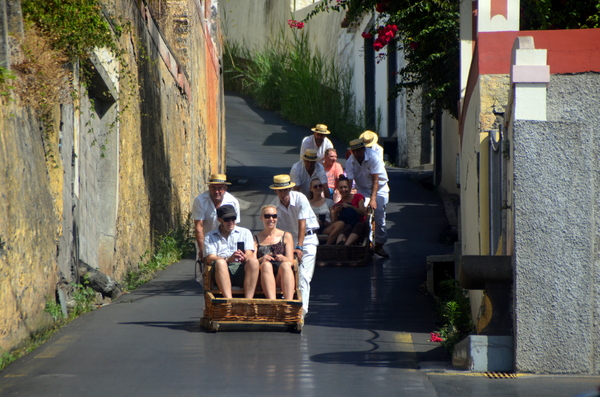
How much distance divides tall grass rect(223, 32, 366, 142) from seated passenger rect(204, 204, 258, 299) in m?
16.4

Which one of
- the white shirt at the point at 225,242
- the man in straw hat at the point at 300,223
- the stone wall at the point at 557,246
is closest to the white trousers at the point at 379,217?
the man in straw hat at the point at 300,223

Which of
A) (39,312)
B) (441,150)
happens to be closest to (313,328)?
(39,312)

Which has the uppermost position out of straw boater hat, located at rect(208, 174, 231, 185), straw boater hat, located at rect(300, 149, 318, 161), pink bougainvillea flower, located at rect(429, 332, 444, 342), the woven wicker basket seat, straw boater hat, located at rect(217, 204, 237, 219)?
straw boater hat, located at rect(300, 149, 318, 161)

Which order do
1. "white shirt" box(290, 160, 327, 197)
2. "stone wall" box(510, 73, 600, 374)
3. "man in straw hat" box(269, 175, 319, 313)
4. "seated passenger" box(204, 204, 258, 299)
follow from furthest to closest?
"white shirt" box(290, 160, 327, 197)
"man in straw hat" box(269, 175, 319, 313)
"seated passenger" box(204, 204, 258, 299)
"stone wall" box(510, 73, 600, 374)

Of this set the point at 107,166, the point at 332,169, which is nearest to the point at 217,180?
the point at 107,166

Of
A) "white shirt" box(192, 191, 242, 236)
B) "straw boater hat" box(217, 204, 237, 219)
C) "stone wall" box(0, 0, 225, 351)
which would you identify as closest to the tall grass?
"stone wall" box(0, 0, 225, 351)

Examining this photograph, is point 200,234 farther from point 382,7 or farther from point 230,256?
point 382,7

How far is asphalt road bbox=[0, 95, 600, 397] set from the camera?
5230mm

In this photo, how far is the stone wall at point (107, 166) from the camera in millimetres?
6297

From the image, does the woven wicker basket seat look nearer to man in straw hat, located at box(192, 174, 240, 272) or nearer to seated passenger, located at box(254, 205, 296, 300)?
seated passenger, located at box(254, 205, 296, 300)

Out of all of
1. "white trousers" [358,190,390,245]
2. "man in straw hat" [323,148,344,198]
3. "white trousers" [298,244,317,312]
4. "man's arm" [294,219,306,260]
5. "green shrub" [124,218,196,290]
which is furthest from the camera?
"man in straw hat" [323,148,344,198]

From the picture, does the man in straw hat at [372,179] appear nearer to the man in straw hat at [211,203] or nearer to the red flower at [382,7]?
the red flower at [382,7]

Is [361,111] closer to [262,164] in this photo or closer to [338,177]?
[262,164]

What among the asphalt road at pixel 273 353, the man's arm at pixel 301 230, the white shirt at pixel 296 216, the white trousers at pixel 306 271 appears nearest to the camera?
the asphalt road at pixel 273 353
